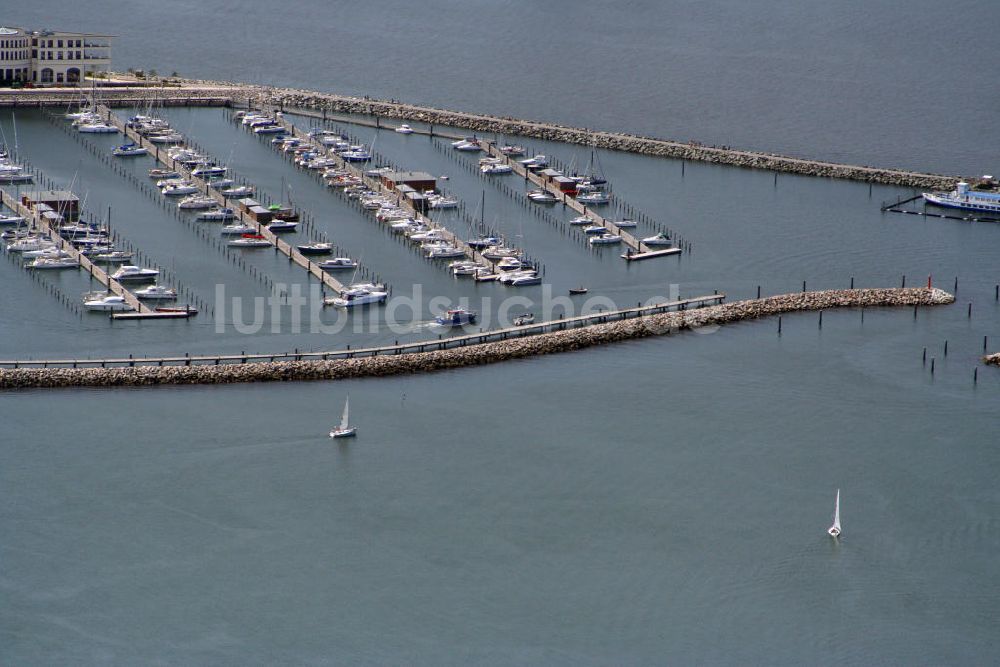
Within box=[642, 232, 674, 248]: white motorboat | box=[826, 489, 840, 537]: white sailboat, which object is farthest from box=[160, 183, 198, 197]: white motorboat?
box=[826, 489, 840, 537]: white sailboat

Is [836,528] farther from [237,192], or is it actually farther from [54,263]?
[237,192]

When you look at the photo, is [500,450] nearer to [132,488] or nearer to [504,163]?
[132,488]

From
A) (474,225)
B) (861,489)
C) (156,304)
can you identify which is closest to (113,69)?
(474,225)

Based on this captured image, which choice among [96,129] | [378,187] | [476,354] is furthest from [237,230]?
[96,129]

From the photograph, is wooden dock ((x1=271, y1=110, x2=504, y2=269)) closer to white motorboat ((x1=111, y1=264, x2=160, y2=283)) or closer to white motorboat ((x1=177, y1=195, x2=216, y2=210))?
white motorboat ((x1=177, y1=195, x2=216, y2=210))

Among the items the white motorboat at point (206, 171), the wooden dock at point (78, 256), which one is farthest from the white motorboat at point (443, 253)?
the white motorboat at point (206, 171)

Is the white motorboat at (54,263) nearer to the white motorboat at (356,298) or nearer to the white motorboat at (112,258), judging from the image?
the white motorboat at (112,258)

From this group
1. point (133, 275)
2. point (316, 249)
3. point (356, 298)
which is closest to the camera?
point (356, 298)
